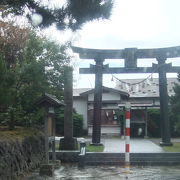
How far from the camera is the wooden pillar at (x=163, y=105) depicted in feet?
68.7

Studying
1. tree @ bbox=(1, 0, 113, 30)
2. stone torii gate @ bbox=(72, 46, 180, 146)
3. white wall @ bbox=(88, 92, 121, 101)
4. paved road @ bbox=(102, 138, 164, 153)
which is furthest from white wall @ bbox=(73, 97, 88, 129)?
tree @ bbox=(1, 0, 113, 30)

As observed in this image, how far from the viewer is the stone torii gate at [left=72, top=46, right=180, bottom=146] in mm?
21000

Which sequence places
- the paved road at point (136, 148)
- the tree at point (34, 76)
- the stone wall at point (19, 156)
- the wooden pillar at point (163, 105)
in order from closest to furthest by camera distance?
the stone wall at point (19, 156) → the tree at point (34, 76) → the paved road at point (136, 148) → the wooden pillar at point (163, 105)

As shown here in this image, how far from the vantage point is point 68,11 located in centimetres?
702

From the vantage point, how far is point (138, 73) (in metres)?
22.3

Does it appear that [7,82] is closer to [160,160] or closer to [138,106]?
[160,160]

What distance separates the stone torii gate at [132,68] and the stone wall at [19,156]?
6.85 metres

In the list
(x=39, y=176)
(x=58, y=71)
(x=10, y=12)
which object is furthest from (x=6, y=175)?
(x=58, y=71)

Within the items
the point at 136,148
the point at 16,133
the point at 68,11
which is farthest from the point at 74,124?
the point at 68,11

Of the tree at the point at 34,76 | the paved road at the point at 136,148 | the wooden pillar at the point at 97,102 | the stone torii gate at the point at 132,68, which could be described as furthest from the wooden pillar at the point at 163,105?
the tree at the point at 34,76

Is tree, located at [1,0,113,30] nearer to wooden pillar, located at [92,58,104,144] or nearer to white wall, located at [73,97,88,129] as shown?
wooden pillar, located at [92,58,104,144]

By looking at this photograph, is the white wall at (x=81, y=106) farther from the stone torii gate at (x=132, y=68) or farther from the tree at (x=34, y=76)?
the tree at (x=34, y=76)

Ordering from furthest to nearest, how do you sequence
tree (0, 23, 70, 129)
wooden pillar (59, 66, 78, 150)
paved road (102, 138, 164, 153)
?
paved road (102, 138, 164, 153) → wooden pillar (59, 66, 78, 150) → tree (0, 23, 70, 129)

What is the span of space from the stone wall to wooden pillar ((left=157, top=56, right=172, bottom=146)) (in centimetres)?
863
